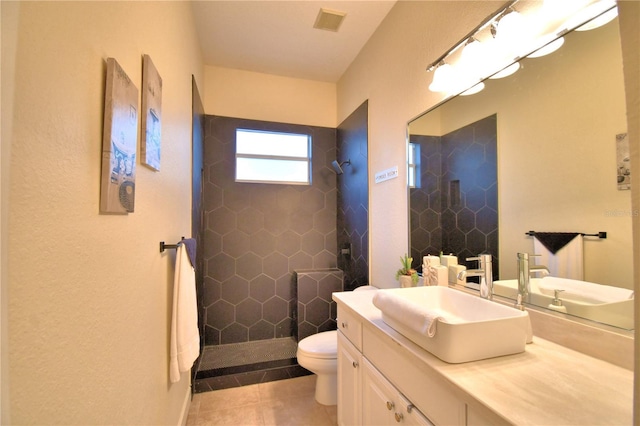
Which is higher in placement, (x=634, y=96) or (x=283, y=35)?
(x=283, y=35)

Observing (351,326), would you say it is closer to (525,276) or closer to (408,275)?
(408,275)

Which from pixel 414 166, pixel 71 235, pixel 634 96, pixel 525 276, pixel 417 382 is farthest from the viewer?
pixel 414 166

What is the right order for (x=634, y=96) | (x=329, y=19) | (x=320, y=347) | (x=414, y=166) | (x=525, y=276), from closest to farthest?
(x=634, y=96), (x=525, y=276), (x=414, y=166), (x=320, y=347), (x=329, y=19)

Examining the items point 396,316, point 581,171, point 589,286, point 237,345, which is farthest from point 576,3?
point 237,345

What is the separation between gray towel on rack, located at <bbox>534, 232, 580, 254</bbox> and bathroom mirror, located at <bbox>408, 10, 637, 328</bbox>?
0.07ft

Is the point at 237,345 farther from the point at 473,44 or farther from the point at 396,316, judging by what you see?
the point at 473,44

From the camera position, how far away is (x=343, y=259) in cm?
278

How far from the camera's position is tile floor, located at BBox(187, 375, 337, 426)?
1754 millimetres

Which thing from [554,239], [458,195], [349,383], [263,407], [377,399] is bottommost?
[263,407]

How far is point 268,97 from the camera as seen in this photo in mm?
2830

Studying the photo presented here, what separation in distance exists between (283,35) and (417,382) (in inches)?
98.4

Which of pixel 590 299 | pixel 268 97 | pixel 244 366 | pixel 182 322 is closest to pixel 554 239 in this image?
pixel 590 299

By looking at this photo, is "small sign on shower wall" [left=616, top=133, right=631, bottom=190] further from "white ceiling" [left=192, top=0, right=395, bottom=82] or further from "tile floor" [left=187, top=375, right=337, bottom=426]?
"tile floor" [left=187, top=375, right=337, bottom=426]

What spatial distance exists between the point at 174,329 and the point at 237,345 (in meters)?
1.54
